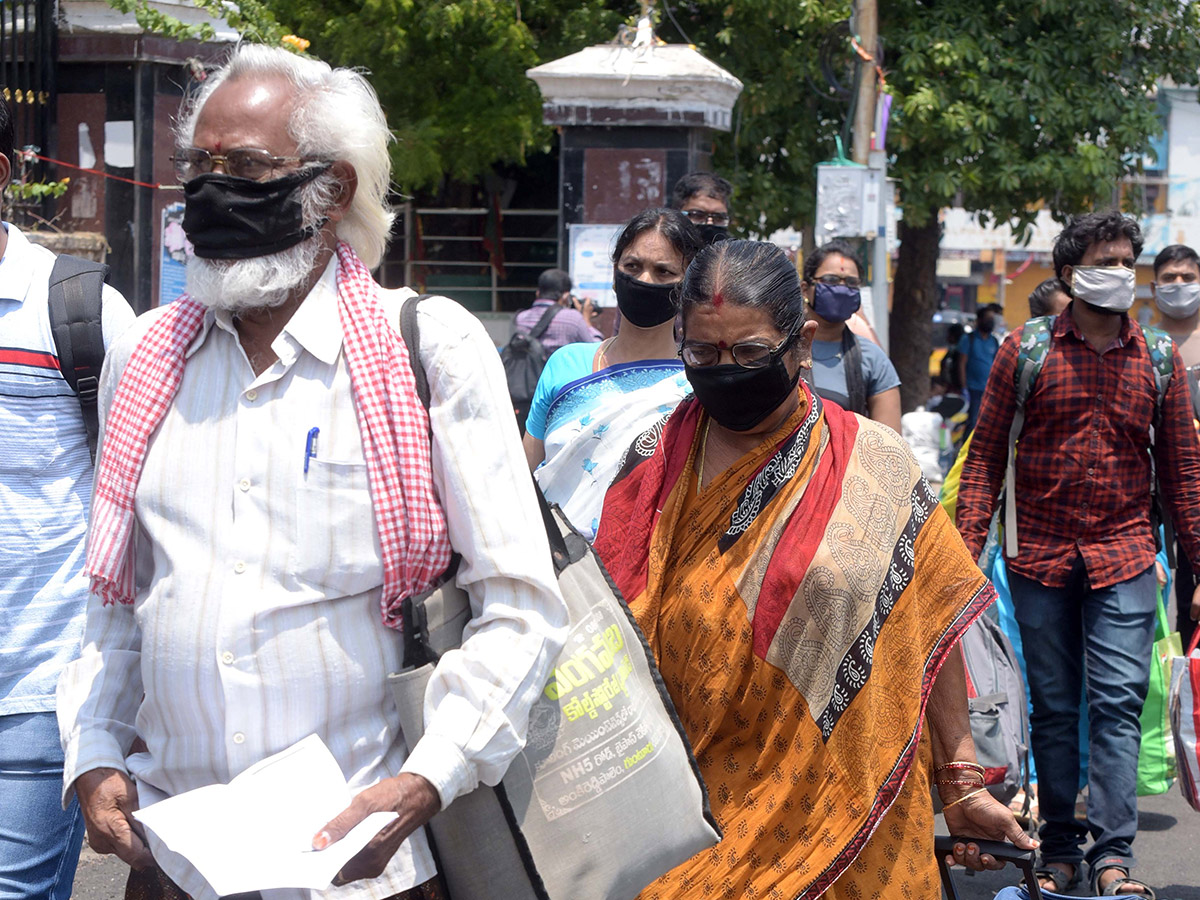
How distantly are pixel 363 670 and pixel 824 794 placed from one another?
1.07 meters

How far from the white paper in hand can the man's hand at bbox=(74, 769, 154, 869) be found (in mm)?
104

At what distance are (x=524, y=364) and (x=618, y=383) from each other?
4898mm

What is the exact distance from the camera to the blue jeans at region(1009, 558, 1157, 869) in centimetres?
471

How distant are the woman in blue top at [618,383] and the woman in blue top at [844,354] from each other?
1077mm

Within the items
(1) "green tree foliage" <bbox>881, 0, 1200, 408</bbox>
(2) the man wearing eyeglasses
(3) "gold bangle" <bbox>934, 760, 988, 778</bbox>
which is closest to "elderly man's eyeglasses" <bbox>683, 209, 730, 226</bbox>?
(2) the man wearing eyeglasses

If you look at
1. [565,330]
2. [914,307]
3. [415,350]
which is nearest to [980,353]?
[914,307]

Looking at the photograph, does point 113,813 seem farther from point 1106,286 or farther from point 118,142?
point 118,142

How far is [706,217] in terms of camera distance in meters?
5.48

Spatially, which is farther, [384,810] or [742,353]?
[742,353]

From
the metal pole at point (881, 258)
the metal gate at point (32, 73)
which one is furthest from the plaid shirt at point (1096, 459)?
the metal pole at point (881, 258)

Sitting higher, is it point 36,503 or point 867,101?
point 867,101

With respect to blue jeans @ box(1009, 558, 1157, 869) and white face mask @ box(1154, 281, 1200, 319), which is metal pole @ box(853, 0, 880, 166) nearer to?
white face mask @ box(1154, 281, 1200, 319)

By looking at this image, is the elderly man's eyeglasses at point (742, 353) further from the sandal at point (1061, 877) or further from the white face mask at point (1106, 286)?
the sandal at point (1061, 877)

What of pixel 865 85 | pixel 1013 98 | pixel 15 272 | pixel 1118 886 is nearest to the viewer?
pixel 15 272
